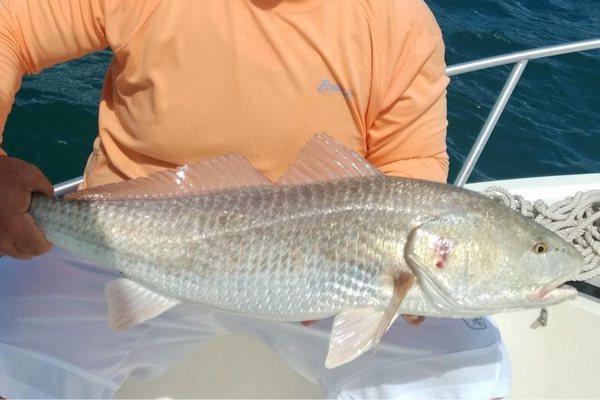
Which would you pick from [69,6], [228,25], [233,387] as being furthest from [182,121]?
[233,387]

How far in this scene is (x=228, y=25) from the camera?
77.5 inches

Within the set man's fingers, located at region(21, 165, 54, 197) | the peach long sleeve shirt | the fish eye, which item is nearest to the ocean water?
the peach long sleeve shirt

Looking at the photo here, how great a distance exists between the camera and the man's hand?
5.75 feet

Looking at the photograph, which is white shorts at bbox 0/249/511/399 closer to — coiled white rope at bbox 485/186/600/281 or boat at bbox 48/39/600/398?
boat at bbox 48/39/600/398

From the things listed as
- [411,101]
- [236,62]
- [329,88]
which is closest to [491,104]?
[411,101]

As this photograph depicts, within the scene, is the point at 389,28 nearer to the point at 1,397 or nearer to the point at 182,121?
the point at 182,121

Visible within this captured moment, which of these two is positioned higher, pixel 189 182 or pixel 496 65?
pixel 189 182

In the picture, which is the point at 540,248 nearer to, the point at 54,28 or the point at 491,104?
the point at 54,28

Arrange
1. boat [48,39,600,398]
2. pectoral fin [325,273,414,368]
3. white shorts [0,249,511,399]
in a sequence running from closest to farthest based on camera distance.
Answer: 1. pectoral fin [325,273,414,368]
2. white shorts [0,249,511,399]
3. boat [48,39,600,398]

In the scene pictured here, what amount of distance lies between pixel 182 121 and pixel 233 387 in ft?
3.66

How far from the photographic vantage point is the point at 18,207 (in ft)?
5.80

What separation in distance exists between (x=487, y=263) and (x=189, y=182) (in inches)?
29.1

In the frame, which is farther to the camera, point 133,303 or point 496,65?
point 496,65

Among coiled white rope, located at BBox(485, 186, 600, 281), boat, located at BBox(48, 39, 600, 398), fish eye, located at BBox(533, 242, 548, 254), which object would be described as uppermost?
fish eye, located at BBox(533, 242, 548, 254)
